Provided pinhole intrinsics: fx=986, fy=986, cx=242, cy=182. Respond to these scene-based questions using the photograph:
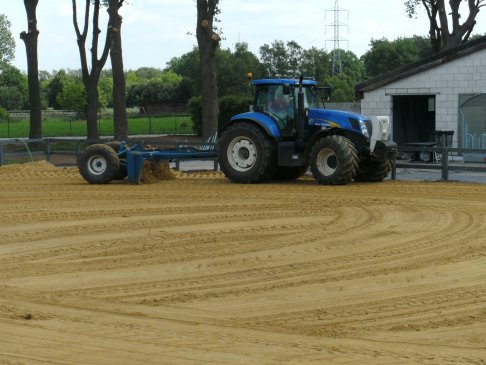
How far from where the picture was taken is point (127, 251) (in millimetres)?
12883

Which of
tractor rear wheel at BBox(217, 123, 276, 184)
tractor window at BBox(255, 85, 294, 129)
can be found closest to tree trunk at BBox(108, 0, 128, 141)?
tractor rear wheel at BBox(217, 123, 276, 184)

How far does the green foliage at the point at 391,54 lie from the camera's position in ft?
349

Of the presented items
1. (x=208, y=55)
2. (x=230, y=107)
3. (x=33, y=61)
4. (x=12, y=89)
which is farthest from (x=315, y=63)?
(x=12, y=89)

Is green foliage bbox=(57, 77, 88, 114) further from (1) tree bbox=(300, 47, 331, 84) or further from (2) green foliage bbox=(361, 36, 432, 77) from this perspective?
(2) green foliage bbox=(361, 36, 432, 77)

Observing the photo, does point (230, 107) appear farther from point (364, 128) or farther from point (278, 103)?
point (364, 128)

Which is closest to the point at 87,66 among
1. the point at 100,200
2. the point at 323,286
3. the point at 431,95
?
the point at 431,95

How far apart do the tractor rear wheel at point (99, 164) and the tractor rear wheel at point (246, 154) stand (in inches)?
95.8

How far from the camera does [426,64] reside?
103 ft

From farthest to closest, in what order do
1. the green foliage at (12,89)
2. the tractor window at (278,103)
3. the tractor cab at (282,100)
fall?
1. the green foliage at (12,89)
2. the tractor window at (278,103)
3. the tractor cab at (282,100)

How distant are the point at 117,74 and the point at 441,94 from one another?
45.5 ft

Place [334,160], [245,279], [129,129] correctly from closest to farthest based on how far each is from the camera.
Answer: [245,279] → [334,160] → [129,129]

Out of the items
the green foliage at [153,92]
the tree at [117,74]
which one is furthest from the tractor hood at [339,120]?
the green foliage at [153,92]

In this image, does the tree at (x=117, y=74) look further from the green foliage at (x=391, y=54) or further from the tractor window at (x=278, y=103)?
the green foliage at (x=391, y=54)

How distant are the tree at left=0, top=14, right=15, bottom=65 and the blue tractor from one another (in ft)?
352
